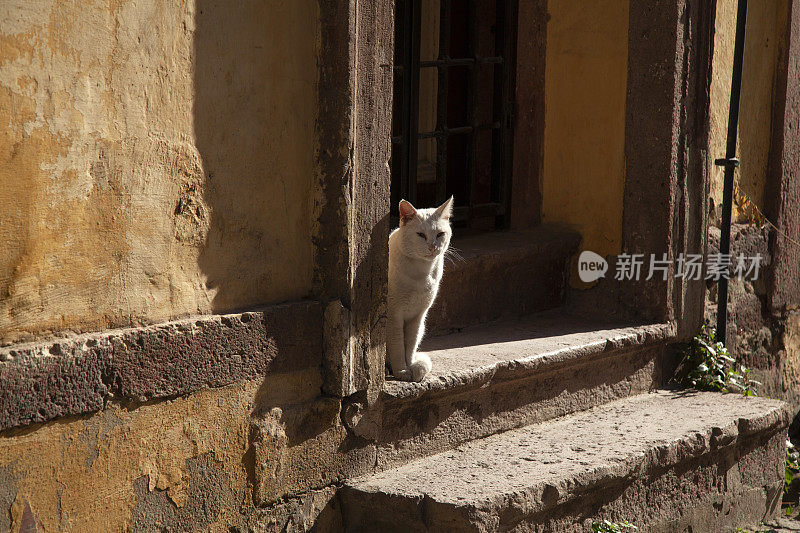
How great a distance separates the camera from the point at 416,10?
4.80 meters

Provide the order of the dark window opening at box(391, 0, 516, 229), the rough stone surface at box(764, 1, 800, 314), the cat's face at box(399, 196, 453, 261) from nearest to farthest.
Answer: the cat's face at box(399, 196, 453, 261) → the dark window opening at box(391, 0, 516, 229) → the rough stone surface at box(764, 1, 800, 314)

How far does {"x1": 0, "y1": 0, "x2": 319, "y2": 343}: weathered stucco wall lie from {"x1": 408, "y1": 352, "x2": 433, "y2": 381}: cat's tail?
56 centimetres

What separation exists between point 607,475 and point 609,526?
0.28m

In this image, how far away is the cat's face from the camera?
3.69 m

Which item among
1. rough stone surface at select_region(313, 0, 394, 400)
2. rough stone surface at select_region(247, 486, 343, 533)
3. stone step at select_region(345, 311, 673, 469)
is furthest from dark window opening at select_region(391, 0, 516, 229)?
rough stone surface at select_region(247, 486, 343, 533)

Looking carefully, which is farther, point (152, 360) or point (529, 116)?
point (529, 116)

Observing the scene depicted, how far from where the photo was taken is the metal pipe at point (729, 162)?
521cm

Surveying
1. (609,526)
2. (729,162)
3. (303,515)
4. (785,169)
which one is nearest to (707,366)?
(729,162)

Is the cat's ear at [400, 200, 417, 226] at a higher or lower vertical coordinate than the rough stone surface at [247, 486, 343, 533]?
higher

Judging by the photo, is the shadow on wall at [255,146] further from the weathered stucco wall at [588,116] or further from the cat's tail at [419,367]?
the weathered stucco wall at [588,116]

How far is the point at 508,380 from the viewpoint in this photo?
4.12 meters

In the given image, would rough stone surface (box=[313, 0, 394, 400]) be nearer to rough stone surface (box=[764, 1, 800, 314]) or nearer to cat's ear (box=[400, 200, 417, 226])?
cat's ear (box=[400, 200, 417, 226])

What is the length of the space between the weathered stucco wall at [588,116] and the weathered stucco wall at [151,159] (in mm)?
2237

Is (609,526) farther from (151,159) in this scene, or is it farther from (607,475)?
(151,159)
